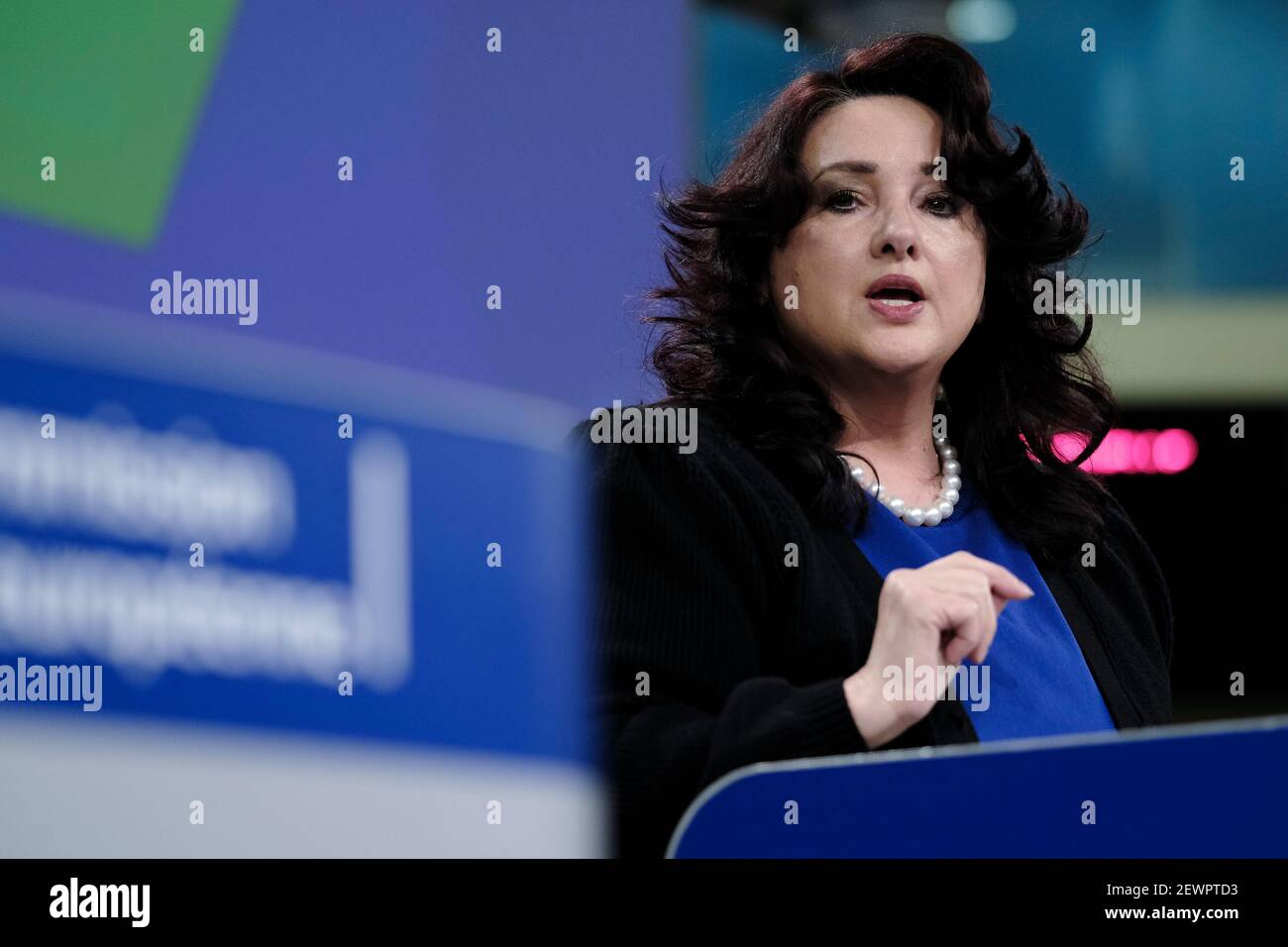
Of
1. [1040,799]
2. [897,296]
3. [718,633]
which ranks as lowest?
[1040,799]

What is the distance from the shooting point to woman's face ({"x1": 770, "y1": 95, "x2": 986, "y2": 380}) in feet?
4.60

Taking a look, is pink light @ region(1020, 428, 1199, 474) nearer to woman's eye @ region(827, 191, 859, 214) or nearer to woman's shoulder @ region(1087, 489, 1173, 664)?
woman's shoulder @ region(1087, 489, 1173, 664)

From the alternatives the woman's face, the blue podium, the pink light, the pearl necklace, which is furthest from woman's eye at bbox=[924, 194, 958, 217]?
the pink light

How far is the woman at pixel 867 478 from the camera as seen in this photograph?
1.14 metres

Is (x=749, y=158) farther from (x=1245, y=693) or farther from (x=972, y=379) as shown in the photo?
(x=1245, y=693)

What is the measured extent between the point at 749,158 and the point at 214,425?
710 mm

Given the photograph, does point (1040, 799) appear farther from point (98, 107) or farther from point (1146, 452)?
point (1146, 452)

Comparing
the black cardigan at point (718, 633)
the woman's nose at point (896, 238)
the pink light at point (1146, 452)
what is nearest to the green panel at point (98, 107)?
the black cardigan at point (718, 633)

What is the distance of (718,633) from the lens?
123cm

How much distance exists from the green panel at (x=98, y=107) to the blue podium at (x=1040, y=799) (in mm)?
1343

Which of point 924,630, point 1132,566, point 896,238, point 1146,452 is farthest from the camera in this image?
point 1146,452

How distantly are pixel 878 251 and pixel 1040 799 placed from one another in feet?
2.10

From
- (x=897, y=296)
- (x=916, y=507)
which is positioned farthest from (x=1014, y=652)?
(x=897, y=296)

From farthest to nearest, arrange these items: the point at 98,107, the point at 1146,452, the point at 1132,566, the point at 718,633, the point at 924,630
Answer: the point at 1146,452
the point at 98,107
the point at 1132,566
the point at 718,633
the point at 924,630
